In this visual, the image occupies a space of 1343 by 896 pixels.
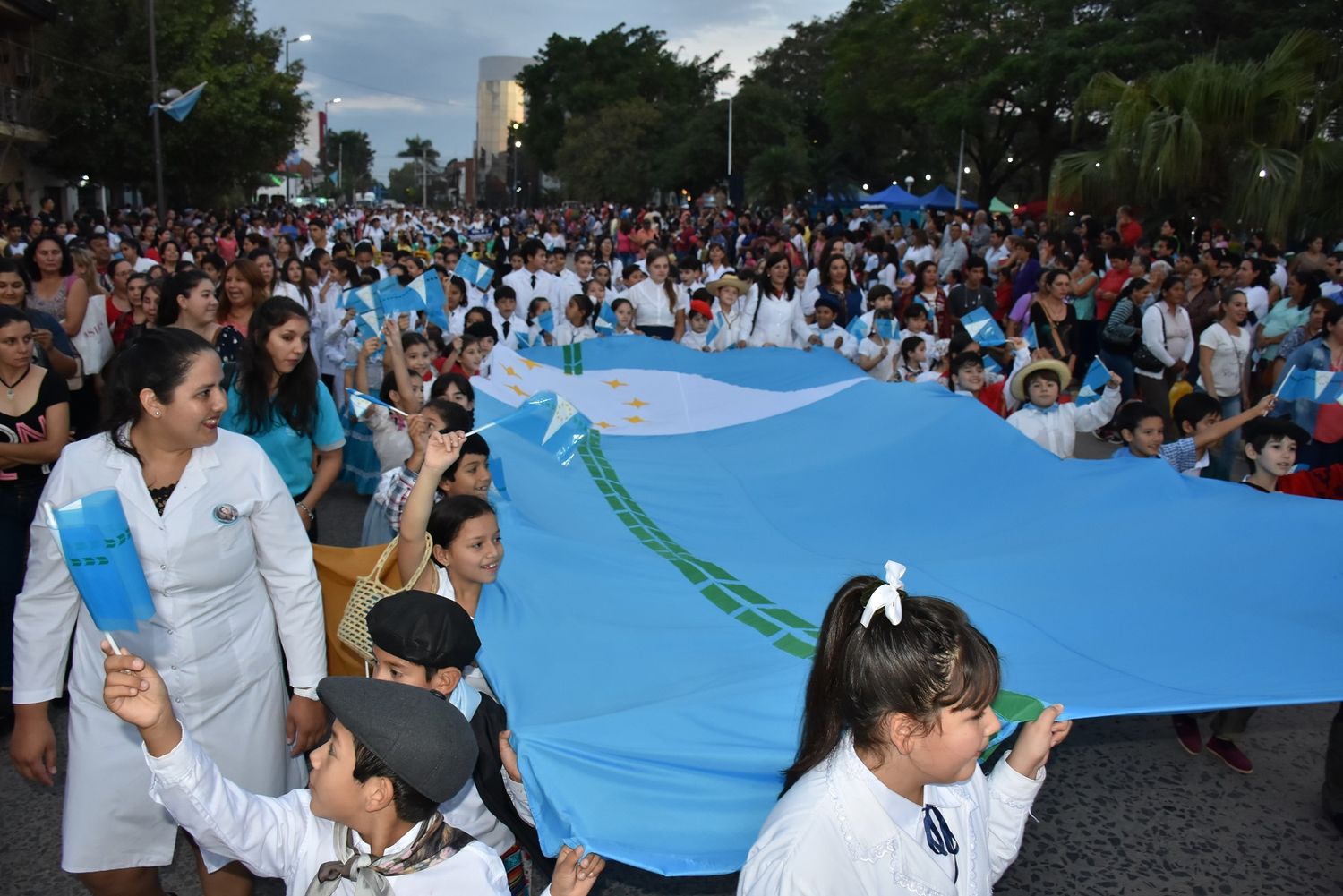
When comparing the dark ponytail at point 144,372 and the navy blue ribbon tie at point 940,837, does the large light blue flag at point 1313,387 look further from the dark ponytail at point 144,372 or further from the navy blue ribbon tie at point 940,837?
the dark ponytail at point 144,372

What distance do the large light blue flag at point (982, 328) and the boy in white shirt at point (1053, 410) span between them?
139 centimetres

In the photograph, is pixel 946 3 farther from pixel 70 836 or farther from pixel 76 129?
pixel 70 836

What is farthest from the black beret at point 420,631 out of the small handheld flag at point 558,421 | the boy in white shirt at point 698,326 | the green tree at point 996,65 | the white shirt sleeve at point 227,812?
the green tree at point 996,65

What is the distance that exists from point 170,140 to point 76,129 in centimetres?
272

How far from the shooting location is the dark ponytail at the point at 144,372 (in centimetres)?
291

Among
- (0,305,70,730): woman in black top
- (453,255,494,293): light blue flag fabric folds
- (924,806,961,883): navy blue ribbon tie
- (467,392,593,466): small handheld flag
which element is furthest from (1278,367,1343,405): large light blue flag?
(453,255,494,293): light blue flag fabric folds

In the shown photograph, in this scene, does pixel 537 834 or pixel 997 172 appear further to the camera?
pixel 997 172

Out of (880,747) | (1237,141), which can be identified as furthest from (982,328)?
(1237,141)

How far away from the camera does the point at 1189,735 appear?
517cm

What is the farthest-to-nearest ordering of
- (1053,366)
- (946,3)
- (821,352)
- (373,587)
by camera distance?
(946,3), (821,352), (1053,366), (373,587)

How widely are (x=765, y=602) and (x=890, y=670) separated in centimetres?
235

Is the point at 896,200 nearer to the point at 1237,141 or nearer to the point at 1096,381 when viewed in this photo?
the point at 1237,141

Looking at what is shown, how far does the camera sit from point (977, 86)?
33406 mm

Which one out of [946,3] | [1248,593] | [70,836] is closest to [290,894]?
[70,836]
